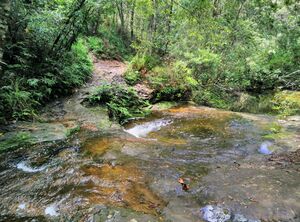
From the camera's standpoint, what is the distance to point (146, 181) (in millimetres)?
4719

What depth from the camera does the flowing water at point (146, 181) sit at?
3.79 m

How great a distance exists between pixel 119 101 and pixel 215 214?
655 cm

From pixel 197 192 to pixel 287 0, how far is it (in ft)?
24.6

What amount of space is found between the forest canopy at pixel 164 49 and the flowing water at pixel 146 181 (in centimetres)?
224

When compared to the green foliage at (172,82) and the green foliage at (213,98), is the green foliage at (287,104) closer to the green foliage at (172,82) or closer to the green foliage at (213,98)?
the green foliage at (213,98)

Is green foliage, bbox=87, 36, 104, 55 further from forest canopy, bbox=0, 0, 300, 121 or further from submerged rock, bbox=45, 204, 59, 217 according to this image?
submerged rock, bbox=45, 204, 59, 217

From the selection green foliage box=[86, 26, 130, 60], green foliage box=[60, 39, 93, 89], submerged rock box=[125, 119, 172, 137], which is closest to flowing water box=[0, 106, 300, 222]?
submerged rock box=[125, 119, 172, 137]

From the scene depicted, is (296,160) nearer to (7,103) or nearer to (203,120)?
(203,120)

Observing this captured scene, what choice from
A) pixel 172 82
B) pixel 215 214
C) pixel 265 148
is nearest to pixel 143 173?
pixel 215 214

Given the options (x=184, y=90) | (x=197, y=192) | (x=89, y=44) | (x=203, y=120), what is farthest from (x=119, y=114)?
(x=89, y=44)

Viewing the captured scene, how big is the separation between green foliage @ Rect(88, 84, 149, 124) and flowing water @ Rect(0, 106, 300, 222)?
5.55 ft

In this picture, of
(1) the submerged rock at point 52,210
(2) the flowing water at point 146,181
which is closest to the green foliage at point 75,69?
(2) the flowing water at point 146,181

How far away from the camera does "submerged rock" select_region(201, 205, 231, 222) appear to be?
3777 mm

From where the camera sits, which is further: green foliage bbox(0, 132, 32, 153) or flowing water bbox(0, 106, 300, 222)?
green foliage bbox(0, 132, 32, 153)
